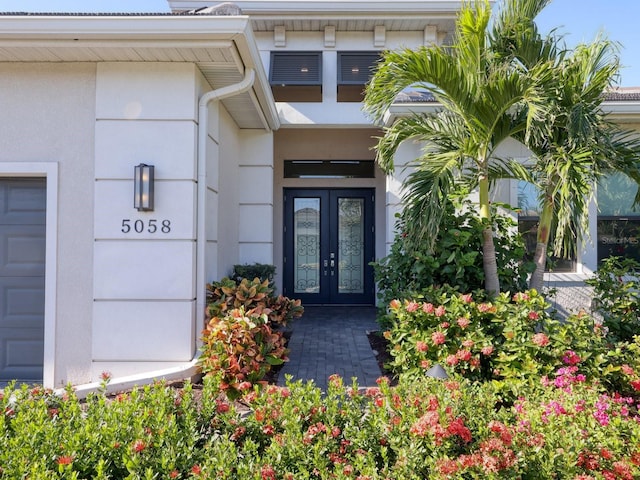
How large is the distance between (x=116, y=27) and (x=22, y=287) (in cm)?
306

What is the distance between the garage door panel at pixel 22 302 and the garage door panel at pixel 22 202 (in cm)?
68

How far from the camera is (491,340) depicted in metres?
3.97

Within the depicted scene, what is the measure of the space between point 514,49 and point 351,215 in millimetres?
5526

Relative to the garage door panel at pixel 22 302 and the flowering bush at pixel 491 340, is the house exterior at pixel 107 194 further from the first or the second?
the flowering bush at pixel 491 340

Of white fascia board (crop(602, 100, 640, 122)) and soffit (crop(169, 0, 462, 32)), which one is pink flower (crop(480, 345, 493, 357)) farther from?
soffit (crop(169, 0, 462, 32))

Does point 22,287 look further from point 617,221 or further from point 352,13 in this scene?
point 617,221

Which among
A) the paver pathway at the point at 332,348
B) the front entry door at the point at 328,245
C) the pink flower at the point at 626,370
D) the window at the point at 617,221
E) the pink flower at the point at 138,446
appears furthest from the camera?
the front entry door at the point at 328,245

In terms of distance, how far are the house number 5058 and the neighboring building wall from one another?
0.04 ft

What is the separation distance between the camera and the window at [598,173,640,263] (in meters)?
7.26

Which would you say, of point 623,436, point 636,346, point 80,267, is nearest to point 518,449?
point 623,436

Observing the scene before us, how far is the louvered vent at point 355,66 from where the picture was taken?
326 inches

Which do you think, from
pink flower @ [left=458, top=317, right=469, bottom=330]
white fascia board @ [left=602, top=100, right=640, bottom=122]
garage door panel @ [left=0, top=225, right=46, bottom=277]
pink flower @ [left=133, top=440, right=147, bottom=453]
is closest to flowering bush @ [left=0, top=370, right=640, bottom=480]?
pink flower @ [left=133, top=440, right=147, bottom=453]

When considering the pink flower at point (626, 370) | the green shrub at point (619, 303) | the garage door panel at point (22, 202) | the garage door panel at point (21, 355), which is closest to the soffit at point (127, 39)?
the garage door panel at point (22, 202)

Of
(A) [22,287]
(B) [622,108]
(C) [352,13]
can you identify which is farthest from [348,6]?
(A) [22,287]
